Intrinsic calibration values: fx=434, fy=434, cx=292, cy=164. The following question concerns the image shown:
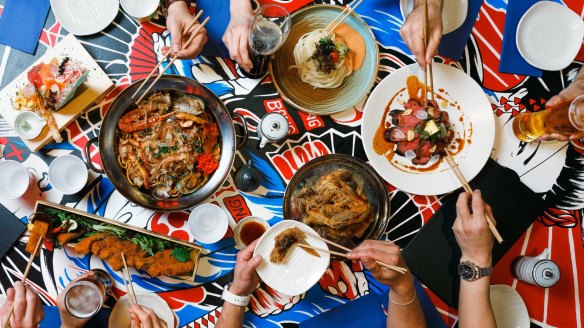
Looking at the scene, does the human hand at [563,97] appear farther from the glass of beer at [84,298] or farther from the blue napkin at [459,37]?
the glass of beer at [84,298]

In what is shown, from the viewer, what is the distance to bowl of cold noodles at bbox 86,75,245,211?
2.84m

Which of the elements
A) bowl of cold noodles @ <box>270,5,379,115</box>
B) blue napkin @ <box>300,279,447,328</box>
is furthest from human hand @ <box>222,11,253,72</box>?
blue napkin @ <box>300,279,447,328</box>

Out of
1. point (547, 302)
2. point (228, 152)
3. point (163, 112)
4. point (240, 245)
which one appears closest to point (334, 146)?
point (228, 152)

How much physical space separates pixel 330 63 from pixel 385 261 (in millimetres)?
1357

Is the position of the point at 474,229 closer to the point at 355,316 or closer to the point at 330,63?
the point at 355,316

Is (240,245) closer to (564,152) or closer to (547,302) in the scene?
(547,302)

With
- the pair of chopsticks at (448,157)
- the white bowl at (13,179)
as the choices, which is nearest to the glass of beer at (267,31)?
the pair of chopsticks at (448,157)

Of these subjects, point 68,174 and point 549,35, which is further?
point 549,35

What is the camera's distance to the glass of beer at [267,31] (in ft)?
9.36

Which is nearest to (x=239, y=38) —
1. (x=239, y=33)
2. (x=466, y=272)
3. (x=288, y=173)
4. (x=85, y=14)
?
(x=239, y=33)

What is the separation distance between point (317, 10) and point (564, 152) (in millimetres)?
2131

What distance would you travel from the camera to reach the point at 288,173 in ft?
10.2

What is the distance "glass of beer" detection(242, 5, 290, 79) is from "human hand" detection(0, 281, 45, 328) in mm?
2016

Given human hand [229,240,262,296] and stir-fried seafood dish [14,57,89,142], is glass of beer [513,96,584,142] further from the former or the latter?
stir-fried seafood dish [14,57,89,142]
